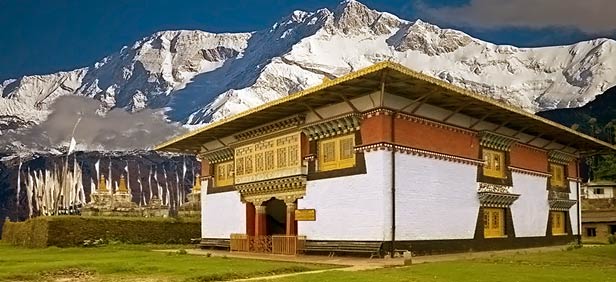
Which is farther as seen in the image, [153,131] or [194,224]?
[153,131]

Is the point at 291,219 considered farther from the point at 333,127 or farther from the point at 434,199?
the point at 434,199

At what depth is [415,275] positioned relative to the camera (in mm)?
14609

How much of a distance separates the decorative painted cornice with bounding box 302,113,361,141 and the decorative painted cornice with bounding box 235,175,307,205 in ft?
5.42

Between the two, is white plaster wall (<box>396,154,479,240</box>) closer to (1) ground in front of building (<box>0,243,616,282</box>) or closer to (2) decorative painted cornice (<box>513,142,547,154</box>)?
(1) ground in front of building (<box>0,243,616,282</box>)

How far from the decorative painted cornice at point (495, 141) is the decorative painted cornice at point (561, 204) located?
4.50m

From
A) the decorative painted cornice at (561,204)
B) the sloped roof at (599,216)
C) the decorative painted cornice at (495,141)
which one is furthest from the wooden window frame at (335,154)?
the sloped roof at (599,216)

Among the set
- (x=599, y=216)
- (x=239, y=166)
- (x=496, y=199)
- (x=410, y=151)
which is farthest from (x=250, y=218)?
(x=599, y=216)

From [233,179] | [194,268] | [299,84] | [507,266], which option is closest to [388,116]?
[507,266]

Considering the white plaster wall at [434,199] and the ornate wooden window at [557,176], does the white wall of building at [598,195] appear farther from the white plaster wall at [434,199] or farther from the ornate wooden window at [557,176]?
the white plaster wall at [434,199]

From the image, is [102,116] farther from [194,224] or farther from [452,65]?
[194,224]

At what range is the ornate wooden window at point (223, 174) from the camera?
30.8 metres

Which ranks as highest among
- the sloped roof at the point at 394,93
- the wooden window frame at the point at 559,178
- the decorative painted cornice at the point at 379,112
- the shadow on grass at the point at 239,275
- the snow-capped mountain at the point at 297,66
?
the snow-capped mountain at the point at 297,66

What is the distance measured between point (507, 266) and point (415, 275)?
3286 millimetres

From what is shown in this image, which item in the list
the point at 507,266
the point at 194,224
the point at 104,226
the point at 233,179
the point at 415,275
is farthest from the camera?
the point at 194,224
